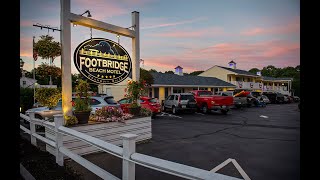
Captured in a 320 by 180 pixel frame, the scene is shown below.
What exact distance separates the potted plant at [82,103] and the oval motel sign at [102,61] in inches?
16.3

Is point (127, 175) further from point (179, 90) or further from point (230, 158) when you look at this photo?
point (179, 90)

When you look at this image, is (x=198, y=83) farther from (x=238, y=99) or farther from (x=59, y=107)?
(x=59, y=107)

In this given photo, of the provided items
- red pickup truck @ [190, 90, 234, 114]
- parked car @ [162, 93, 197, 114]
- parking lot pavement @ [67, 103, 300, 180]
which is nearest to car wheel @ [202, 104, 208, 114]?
red pickup truck @ [190, 90, 234, 114]

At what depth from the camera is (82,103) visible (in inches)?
272

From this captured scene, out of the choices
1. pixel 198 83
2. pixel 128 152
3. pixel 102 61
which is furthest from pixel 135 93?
pixel 198 83

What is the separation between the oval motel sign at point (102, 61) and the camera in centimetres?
710

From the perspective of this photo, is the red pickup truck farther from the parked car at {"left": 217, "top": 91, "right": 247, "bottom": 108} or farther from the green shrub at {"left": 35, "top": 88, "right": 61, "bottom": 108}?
the green shrub at {"left": 35, "top": 88, "right": 61, "bottom": 108}

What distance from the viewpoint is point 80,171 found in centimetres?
531

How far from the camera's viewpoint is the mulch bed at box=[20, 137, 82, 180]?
5.01 m

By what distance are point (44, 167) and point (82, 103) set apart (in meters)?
2.06

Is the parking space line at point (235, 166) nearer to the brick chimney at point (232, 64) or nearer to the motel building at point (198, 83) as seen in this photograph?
the motel building at point (198, 83)

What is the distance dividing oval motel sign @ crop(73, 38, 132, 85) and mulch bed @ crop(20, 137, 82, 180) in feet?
8.73
